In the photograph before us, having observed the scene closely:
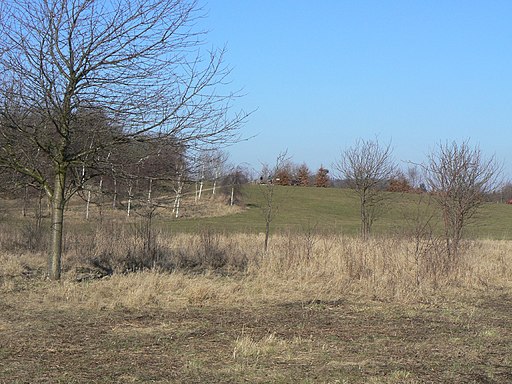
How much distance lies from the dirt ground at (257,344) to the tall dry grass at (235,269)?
73 centimetres

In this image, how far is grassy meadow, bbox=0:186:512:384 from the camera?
19.7 feet

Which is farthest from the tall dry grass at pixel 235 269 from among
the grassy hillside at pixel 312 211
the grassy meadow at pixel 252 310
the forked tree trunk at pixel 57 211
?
the grassy hillside at pixel 312 211

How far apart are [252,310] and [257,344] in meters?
2.78

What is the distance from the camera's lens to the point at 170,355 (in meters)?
6.46

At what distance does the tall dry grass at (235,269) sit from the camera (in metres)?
10.4

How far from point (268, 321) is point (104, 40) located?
515 centimetres

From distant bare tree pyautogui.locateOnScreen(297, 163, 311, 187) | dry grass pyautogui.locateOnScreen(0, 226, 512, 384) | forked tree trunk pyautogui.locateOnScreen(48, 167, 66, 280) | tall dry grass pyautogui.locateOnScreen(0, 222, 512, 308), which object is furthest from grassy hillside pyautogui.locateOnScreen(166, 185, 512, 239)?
forked tree trunk pyautogui.locateOnScreen(48, 167, 66, 280)

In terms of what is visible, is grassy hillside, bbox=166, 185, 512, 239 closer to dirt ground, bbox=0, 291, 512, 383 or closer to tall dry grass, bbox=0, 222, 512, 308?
tall dry grass, bbox=0, 222, 512, 308

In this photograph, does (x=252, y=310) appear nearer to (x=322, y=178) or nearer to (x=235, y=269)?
(x=235, y=269)

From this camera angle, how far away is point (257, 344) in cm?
689

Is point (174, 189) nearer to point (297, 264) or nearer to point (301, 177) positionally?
point (297, 264)

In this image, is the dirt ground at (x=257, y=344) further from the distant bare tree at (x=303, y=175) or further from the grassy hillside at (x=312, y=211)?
the distant bare tree at (x=303, y=175)

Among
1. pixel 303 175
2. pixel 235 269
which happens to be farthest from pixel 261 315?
pixel 303 175

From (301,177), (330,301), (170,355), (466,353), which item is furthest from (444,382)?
(301,177)
